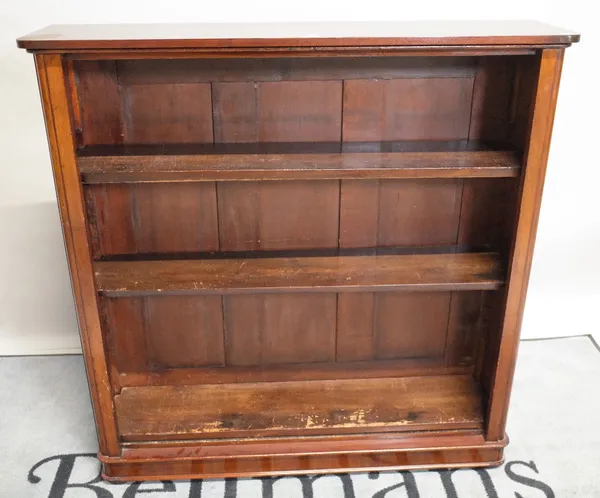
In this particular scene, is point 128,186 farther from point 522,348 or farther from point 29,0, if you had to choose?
point 522,348

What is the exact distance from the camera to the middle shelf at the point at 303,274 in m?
1.43

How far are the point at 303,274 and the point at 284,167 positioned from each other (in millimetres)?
280

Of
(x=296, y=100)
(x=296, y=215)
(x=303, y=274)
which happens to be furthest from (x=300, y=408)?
(x=296, y=100)

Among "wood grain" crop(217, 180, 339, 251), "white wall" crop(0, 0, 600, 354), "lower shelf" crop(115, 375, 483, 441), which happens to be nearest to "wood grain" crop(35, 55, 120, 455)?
"lower shelf" crop(115, 375, 483, 441)

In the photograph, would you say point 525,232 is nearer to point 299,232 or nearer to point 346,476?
point 299,232

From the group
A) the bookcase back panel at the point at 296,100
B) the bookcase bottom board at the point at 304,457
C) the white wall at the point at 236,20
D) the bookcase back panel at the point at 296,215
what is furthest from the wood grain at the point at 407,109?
the bookcase bottom board at the point at 304,457

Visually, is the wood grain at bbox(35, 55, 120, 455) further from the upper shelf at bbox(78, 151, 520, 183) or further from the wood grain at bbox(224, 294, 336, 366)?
the wood grain at bbox(224, 294, 336, 366)

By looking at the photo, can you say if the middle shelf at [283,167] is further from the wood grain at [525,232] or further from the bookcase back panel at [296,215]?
the bookcase back panel at [296,215]

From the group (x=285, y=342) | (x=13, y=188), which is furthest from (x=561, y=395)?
(x=13, y=188)

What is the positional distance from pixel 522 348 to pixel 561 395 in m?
0.25

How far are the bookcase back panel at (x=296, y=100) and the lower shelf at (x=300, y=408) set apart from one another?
2.18ft

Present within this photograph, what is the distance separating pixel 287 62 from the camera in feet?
4.65

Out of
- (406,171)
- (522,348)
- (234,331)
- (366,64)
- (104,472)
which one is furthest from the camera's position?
(522,348)

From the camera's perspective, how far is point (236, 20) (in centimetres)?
168
